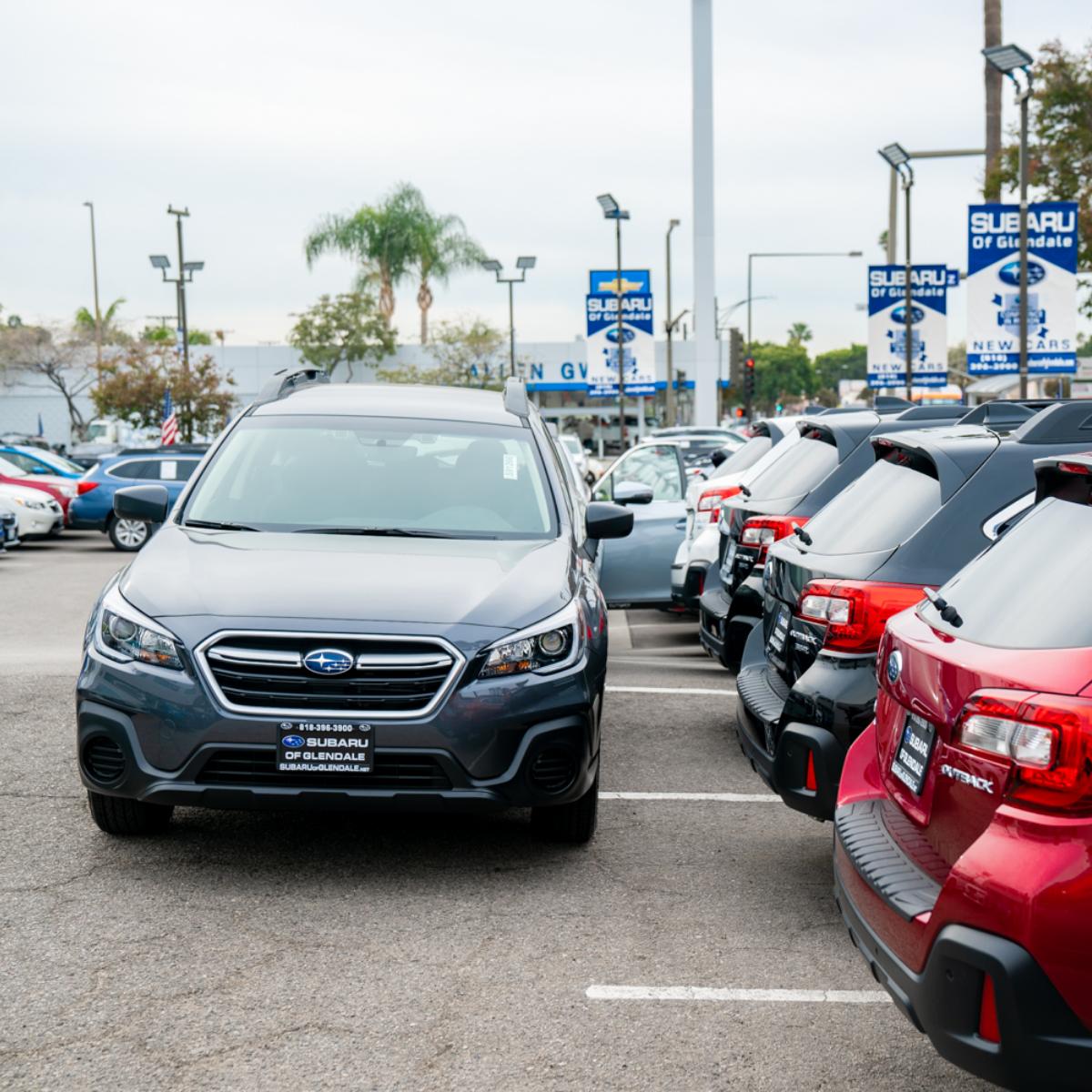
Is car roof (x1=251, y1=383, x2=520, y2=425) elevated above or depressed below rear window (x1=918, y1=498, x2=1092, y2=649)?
above

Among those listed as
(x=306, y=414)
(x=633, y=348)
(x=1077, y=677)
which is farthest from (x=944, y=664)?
(x=633, y=348)

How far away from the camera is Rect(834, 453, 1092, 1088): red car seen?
2842 mm

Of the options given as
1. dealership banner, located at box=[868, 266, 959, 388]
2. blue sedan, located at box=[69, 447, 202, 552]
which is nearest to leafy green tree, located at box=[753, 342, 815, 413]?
dealership banner, located at box=[868, 266, 959, 388]

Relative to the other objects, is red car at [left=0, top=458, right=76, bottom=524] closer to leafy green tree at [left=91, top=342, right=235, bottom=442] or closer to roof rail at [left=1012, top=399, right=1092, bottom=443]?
leafy green tree at [left=91, top=342, right=235, bottom=442]

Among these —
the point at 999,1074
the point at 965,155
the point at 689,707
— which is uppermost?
Answer: the point at 965,155

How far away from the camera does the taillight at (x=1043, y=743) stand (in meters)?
2.88

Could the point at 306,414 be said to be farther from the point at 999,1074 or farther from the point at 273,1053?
the point at 999,1074

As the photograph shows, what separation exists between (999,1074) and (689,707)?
6.71m

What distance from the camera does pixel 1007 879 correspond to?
290 cm

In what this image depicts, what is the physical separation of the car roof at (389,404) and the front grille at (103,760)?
89.6 inches

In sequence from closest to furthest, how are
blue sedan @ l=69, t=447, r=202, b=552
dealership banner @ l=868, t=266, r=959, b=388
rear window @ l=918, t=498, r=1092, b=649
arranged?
rear window @ l=918, t=498, r=1092, b=649, blue sedan @ l=69, t=447, r=202, b=552, dealership banner @ l=868, t=266, r=959, b=388

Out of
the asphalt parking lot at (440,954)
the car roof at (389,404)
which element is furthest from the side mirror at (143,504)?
the asphalt parking lot at (440,954)

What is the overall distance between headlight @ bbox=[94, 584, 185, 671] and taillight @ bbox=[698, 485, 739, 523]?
20.7ft

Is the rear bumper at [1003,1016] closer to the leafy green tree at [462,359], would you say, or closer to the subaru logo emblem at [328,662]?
the subaru logo emblem at [328,662]
